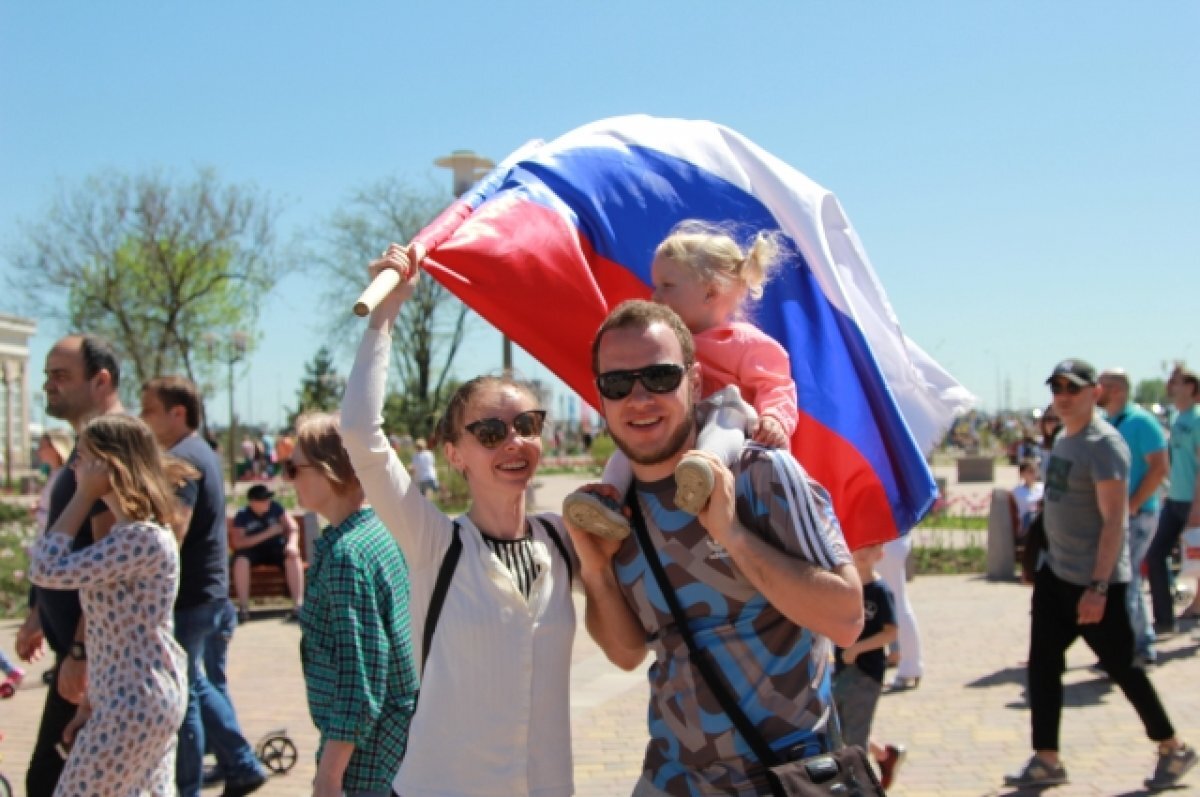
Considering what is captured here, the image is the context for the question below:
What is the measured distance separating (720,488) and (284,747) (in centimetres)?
549

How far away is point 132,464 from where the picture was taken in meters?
4.78

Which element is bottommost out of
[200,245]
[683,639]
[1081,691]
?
[1081,691]

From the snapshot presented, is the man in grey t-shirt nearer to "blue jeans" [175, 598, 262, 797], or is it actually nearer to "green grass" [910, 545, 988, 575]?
"blue jeans" [175, 598, 262, 797]

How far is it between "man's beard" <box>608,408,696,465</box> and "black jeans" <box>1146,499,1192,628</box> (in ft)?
30.5

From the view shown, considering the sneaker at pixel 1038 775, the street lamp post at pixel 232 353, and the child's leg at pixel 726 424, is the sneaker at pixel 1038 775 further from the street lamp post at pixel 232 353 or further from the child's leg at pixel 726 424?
the street lamp post at pixel 232 353

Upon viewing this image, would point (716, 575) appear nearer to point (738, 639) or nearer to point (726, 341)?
point (738, 639)

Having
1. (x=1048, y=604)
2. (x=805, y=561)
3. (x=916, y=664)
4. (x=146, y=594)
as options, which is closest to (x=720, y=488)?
(x=805, y=561)

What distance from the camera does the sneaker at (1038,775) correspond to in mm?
6480

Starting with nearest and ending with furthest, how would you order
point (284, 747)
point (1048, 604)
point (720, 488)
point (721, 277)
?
point (720, 488), point (721, 277), point (1048, 604), point (284, 747)

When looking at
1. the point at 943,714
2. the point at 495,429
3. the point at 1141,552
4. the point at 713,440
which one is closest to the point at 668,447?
the point at 713,440

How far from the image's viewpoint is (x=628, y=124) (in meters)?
3.85

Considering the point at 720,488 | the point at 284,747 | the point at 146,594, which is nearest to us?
the point at 720,488

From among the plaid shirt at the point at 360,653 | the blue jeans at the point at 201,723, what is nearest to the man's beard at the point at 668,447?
the plaid shirt at the point at 360,653

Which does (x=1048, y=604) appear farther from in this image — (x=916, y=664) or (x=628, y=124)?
(x=628, y=124)
